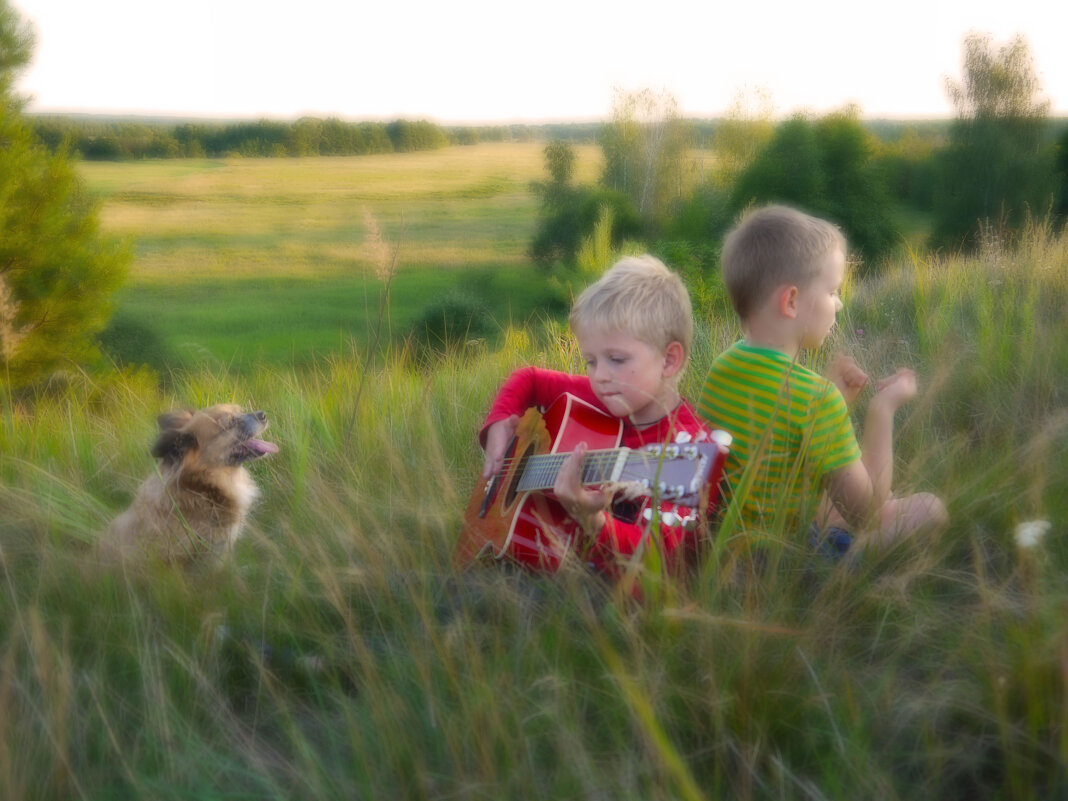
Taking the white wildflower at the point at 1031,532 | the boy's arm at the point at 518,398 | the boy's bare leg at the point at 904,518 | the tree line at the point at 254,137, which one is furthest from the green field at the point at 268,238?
the white wildflower at the point at 1031,532

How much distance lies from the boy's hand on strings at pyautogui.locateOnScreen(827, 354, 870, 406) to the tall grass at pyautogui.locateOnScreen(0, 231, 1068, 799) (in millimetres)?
355

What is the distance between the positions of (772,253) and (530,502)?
1.17 m

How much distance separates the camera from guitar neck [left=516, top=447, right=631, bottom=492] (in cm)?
218

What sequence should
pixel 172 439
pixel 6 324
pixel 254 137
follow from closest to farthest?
1. pixel 172 439
2. pixel 6 324
3. pixel 254 137

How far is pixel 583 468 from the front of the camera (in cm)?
230

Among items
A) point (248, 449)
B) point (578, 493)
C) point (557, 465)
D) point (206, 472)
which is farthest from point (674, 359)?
point (206, 472)

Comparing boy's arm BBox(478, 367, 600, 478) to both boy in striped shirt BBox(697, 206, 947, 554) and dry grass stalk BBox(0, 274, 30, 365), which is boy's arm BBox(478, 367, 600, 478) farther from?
dry grass stalk BBox(0, 274, 30, 365)

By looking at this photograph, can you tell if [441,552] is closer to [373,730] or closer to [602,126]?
[373,730]

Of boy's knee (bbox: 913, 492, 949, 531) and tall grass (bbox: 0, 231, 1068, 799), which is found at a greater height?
boy's knee (bbox: 913, 492, 949, 531)

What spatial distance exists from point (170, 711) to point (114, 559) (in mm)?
864

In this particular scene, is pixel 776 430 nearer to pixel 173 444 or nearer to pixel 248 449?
pixel 248 449

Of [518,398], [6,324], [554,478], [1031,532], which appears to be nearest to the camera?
[1031,532]

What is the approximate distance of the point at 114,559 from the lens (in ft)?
8.21

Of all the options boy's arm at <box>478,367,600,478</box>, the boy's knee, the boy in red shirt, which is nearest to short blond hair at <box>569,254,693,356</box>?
the boy in red shirt
